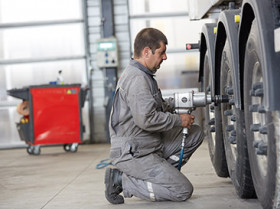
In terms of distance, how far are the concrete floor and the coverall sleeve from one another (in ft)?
1.61

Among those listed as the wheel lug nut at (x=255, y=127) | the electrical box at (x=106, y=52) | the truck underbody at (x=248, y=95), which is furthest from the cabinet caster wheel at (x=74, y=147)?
the wheel lug nut at (x=255, y=127)

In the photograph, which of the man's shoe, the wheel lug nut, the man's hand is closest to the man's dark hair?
the man's hand

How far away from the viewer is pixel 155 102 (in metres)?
3.52

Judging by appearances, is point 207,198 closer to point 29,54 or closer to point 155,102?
point 155,102

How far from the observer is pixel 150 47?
3.70m

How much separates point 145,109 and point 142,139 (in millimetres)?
279

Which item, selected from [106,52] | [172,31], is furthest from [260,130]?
[172,31]

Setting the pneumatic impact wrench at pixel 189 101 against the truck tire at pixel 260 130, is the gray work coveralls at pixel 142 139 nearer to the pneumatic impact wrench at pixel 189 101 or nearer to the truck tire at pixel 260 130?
the pneumatic impact wrench at pixel 189 101

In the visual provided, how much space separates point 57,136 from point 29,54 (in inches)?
98.2

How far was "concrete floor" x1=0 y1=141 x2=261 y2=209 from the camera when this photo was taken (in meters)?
3.59

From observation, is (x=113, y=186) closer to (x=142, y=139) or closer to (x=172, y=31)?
(x=142, y=139)

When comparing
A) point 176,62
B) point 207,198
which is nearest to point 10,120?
point 176,62

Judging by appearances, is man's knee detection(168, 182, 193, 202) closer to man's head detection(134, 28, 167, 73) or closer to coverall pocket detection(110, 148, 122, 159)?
coverall pocket detection(110, 148, 122, 159)

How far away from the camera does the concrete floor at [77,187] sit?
3.59 metres
